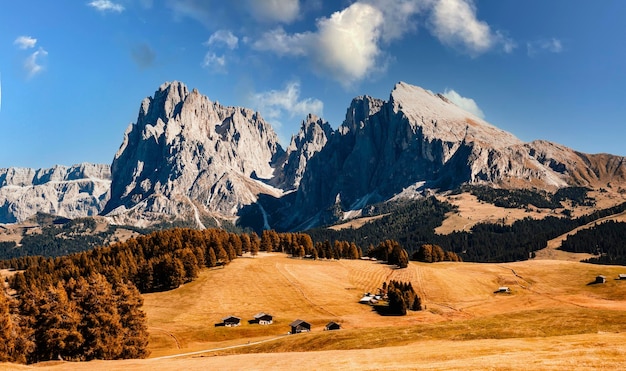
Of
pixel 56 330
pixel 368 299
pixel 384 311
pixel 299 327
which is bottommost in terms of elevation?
pixel 384 311

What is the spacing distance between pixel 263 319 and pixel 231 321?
8713 millimetres

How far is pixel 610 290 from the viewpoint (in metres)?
133

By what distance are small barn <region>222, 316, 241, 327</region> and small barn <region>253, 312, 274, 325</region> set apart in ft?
16.9

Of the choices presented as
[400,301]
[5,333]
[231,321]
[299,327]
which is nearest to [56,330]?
[5,333]

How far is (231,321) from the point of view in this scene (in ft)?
356

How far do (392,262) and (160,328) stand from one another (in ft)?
363

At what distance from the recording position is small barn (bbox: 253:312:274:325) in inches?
4370

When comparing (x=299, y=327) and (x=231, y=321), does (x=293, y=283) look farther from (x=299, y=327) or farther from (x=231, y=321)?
(x=299, y=327)

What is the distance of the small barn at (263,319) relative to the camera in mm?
111000

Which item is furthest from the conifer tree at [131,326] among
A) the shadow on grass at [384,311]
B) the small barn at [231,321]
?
the shadow on grass at [384,311]

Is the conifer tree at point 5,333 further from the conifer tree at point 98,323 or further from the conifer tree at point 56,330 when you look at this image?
the conifer tree at point 98,323

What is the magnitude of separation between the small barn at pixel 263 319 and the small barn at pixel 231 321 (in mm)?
5158

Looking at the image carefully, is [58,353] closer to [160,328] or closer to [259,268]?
[160,328]

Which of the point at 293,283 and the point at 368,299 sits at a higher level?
the point at 293,283
